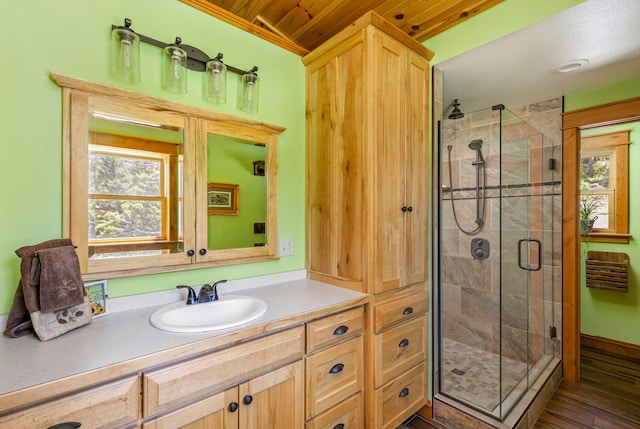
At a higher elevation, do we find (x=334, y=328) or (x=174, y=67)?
(x=174, y=67)

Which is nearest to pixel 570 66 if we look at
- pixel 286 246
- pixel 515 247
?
pixel 515 247

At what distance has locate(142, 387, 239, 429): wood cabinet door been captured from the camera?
3.20 feet

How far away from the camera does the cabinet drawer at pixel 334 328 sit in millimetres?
1366

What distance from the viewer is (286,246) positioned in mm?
1958

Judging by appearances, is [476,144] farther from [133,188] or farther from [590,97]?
[133,188]

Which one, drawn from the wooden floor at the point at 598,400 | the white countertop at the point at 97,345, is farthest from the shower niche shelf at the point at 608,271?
the white countertop at the point at 97,345

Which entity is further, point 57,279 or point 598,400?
point 598,400

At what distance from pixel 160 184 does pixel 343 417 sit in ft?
5.03

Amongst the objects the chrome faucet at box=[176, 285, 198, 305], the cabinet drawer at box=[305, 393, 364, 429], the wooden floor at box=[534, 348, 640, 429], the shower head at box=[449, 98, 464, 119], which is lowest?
the wooden floor at box=[534, 348, 640, 429]

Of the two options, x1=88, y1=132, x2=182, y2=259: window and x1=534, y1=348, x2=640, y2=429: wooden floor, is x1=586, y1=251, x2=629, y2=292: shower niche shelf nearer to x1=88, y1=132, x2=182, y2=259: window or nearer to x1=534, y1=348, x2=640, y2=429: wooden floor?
x1=534, y1=348, x2=640, y2=429: wooden floor

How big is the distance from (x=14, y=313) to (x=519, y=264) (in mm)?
2842

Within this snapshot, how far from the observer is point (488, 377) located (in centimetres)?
214

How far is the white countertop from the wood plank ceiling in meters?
1.62

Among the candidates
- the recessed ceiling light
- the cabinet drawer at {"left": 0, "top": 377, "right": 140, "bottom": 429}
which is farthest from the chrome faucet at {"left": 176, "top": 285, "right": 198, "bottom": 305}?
the recessed ceiling light
